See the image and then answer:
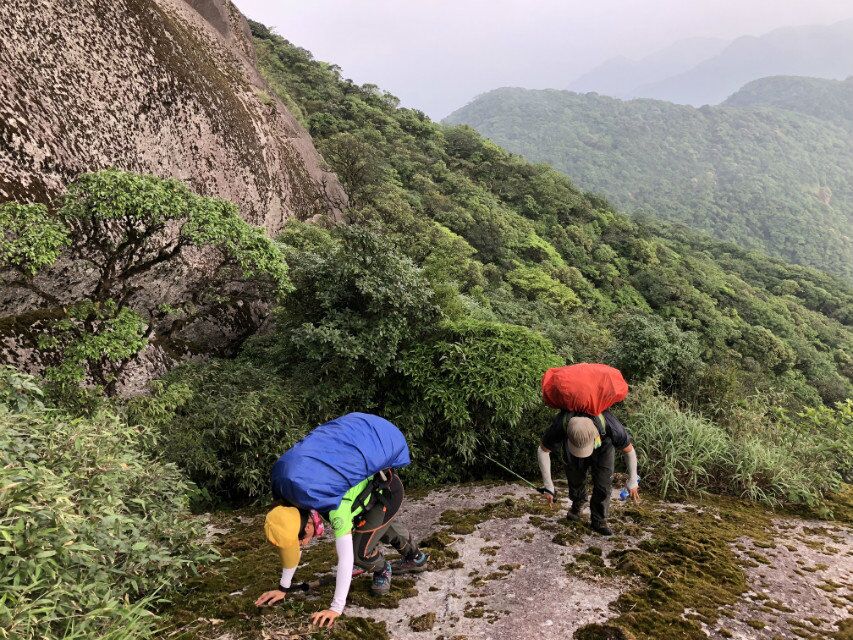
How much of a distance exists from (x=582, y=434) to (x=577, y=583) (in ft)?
3.76

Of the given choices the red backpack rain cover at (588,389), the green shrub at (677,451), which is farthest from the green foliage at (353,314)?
the green shrub at (677,451)

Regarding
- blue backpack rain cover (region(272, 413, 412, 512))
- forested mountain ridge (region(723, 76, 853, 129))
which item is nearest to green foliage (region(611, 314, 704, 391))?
blue backpack rain cover (region(272, 413, 412, 512))

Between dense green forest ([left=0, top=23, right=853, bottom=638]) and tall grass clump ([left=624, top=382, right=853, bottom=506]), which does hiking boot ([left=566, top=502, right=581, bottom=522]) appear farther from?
dense green forest ([left=0, top=23, right=853, bottom=638])

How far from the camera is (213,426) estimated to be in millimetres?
5676

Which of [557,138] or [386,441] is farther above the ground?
[557,138]

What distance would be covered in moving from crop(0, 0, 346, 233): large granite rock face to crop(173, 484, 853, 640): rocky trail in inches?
235

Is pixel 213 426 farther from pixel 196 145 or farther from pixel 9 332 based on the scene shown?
pixel 196 145

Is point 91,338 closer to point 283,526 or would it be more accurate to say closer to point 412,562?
point 283,526

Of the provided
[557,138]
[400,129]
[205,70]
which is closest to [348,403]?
[205,70]

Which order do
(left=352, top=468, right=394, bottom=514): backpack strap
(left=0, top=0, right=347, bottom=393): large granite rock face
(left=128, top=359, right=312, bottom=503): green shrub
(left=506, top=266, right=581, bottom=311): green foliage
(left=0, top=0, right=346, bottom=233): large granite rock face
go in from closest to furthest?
(left=352, top=468, right=394, bottom=514): backpack strap < (left=128, top=359, right=312, bottom=503): green shrub < (left=0, top=0, right=347, bottom=393): large granite rock face < (left=0, top=0, right=346, bottom=233): large granite rock face < (left=506, top=266, right=581, bottom=311): green foliage

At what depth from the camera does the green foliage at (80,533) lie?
77.6 inches

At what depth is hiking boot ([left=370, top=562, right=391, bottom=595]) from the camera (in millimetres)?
3295

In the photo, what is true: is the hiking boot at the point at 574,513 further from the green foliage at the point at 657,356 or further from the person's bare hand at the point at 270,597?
the green foliage at the point at 657,356

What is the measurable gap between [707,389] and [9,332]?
10.8 metres
